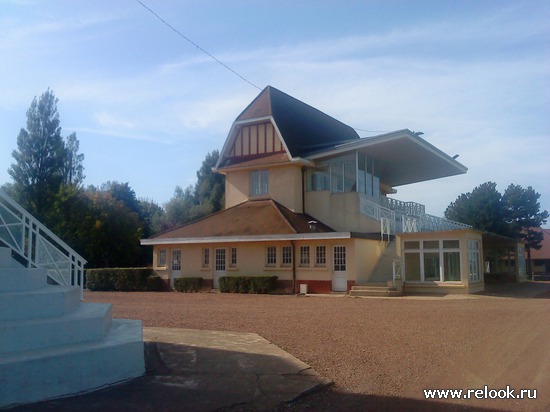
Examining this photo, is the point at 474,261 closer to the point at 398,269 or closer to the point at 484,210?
the point at 398,269

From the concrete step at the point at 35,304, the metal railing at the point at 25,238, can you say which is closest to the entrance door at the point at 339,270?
the metal railing at the point at 25,238

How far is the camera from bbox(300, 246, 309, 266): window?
2502 centimetres

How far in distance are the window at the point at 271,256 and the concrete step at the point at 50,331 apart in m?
18.7

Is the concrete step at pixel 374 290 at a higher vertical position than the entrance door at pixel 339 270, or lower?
lower

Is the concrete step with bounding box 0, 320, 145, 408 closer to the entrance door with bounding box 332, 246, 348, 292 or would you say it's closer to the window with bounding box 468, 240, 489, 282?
the entrance door with bounding box 332, 246, 348, 292

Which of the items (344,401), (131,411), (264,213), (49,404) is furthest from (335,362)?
(264,213)

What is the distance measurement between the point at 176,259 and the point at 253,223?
4.95 metres

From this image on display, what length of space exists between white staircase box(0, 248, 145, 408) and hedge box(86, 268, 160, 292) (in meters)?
21.1

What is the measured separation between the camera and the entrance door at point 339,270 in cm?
2412

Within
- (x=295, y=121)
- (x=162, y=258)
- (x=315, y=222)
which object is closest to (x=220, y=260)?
(x=162, y=258)

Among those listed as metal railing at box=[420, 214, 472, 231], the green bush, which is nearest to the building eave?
the green bush

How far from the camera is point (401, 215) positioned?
28156 millimetres

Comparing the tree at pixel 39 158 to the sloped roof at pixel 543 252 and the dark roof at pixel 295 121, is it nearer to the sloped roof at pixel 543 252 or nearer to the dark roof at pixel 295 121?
the dark roof at pixel 295 121

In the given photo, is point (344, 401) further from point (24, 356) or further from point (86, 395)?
point (24, 356)
